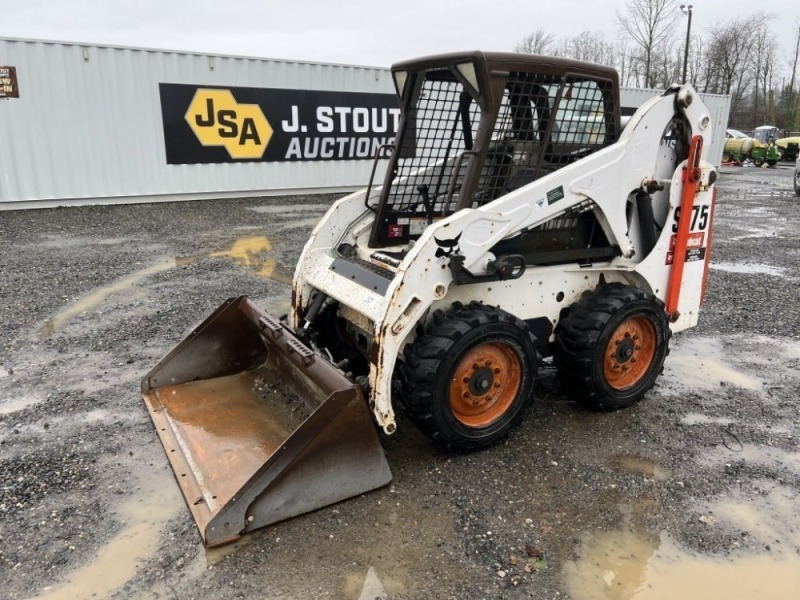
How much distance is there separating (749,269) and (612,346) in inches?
212

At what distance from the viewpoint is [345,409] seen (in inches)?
117

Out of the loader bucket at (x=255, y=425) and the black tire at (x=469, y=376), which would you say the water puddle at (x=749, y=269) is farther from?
the loader bucket at (x=255, y=425)

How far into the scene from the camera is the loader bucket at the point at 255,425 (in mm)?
2879

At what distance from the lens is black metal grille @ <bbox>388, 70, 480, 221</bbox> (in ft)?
13.4

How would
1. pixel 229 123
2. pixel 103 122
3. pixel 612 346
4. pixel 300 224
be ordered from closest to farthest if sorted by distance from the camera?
pixel 612 346
pixel 300 224
pixel 103 122
pixel 229 123

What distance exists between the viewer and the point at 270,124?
13.9 m

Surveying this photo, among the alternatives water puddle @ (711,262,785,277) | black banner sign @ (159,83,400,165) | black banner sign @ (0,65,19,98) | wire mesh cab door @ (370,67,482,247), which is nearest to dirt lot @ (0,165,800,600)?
wire mesh cab door @ (370,67,482,247)

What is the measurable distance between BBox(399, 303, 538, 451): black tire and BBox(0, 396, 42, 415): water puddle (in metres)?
2.61

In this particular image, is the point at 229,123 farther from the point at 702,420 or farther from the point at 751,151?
the point at 751,151

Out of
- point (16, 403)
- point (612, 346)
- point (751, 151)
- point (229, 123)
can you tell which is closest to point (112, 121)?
point (229, 123)

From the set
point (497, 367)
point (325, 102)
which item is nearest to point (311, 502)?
point (497, 367)

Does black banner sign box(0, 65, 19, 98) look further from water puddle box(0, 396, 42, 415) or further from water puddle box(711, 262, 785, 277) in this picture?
water puddle box(711, 262, 785, 277)

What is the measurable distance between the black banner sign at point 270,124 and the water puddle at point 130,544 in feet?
35.9

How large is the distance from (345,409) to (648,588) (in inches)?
59.1
